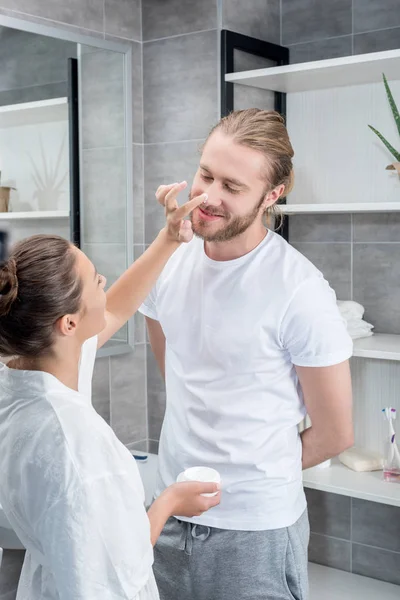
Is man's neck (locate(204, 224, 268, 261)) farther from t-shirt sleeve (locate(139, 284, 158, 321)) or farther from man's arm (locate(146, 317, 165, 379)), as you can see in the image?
man's arm (locate(146, 317, 165, 379))

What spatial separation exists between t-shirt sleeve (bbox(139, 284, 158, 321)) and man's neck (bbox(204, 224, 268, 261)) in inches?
7.1

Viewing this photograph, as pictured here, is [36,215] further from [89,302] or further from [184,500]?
[184,500]

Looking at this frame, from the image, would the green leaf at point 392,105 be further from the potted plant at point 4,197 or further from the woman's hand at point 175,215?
the potted plant at point 4,197

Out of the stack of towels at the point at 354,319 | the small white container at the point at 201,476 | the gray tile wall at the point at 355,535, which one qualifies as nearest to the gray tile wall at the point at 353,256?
the gray tile wall at the point at 355,535

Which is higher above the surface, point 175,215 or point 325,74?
point 325,74

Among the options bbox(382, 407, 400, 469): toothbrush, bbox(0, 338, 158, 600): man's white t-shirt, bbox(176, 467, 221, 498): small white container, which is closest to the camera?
bbox(0, 338, 158, 600): man's white t-shirt

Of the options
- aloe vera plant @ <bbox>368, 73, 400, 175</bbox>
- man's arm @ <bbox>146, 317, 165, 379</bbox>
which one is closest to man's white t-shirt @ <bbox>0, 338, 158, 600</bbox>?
man's arm @ <bbox>146, 317, 165, 379</bbox>

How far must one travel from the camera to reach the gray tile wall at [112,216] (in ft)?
8.43

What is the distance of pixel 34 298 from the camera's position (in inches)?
48.6

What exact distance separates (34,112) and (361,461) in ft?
5.15

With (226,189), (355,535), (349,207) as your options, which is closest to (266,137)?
(226,189)

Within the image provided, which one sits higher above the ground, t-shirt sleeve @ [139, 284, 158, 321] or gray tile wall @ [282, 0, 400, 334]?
gray tile wall @ [282, 0, 400, 334]

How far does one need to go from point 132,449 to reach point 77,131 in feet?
3.85

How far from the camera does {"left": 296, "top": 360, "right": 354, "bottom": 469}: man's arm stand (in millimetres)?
1589
